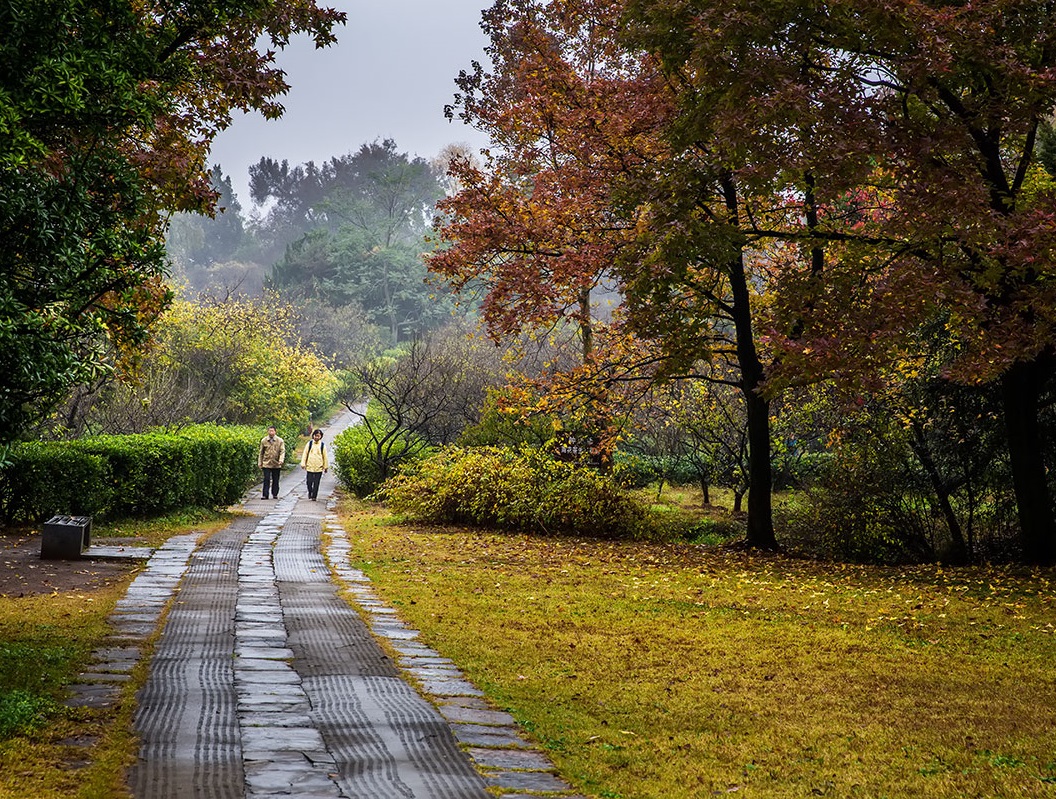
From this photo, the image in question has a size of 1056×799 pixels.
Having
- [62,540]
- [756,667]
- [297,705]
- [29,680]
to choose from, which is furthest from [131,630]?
[756,667]

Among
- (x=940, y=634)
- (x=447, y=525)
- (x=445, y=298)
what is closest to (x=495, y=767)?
(x=940, y=634)

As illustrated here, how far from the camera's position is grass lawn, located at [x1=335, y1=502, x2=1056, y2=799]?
4355mm

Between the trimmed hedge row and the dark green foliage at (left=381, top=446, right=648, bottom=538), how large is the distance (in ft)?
11.7

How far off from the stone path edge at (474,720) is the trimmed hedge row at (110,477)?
18.1ft

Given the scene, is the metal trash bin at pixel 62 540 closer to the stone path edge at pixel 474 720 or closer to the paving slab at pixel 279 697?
the paving slab at pixel 279 697

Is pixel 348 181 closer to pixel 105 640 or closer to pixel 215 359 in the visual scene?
pixel 215 359

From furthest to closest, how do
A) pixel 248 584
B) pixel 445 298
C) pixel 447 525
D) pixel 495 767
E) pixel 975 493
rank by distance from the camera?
pixel 445 298, pixel 447 525, pixel 975 493, pixel 248 584, pixel 495 767

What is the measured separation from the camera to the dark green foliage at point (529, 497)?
48.0ft

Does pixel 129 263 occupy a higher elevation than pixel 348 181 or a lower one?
lower

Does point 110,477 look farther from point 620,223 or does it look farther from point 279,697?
point 279,697

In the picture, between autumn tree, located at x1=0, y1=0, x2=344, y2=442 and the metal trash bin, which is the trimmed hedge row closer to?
the metal trash bin

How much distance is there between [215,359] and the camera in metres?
27.2

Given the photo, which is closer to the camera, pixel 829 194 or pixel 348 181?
pixel 829 194

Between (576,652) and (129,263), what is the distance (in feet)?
12.8
